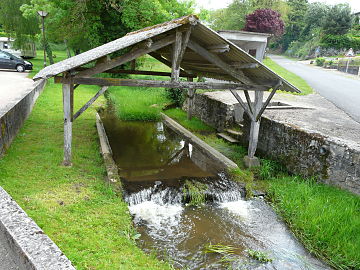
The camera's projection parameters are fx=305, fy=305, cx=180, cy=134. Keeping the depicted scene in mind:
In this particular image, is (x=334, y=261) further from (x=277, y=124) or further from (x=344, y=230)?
(x=277, y=124)

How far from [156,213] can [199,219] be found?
0.87 m

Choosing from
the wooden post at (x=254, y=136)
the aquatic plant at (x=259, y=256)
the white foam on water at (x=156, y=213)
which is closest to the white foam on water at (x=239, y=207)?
the white foam on water at (x=156, y=213)

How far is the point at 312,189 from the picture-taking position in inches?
261

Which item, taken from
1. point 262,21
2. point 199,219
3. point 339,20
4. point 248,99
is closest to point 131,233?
point 199,219

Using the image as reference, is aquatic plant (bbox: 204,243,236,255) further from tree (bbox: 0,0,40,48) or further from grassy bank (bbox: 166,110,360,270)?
tree (bbox: 0,0,40,48)

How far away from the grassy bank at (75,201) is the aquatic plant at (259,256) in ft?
4.78

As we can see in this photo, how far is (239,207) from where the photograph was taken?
6.57 meters

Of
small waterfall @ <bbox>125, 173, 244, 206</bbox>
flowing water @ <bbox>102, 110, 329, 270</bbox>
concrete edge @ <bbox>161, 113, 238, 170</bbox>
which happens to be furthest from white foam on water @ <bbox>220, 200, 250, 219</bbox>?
concrete edge @ <bbox>161, 113, 238, 170</bbox>

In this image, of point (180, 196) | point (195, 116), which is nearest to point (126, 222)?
point (180, 196)

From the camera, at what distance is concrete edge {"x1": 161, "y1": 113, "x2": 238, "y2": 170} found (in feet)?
26.8

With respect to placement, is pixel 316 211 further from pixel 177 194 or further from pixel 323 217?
pixel 177 194

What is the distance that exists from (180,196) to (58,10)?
1219cm

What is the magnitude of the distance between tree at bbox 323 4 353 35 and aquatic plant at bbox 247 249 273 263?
41778 millimetres

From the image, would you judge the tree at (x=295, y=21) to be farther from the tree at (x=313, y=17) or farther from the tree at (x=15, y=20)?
the tree at (x=15, y=20)
